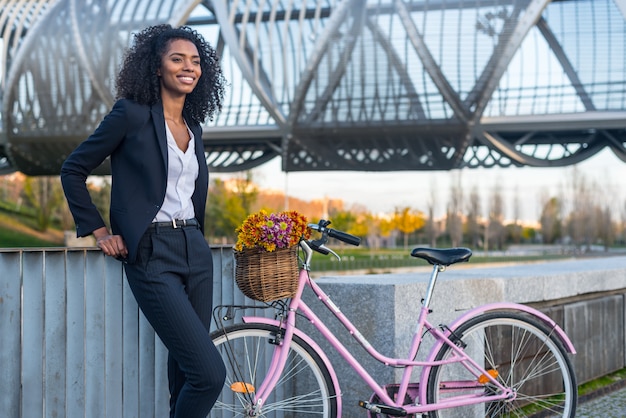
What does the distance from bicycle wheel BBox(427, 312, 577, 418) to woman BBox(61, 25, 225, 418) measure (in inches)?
42.8

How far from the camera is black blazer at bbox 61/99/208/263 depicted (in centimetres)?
306

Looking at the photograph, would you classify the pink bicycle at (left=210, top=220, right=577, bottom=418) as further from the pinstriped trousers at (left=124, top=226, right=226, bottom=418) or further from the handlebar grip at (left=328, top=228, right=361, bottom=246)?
the pinstriped trousers at (left=124, top=226, right=226, bottom=418)

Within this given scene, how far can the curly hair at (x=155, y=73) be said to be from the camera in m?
3.20

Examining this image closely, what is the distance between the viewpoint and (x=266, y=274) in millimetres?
3240

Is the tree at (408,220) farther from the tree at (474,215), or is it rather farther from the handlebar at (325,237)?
the handlebar at (325,237)

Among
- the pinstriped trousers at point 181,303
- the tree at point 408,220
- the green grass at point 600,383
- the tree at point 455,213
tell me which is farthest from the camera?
the tree at point 408,220

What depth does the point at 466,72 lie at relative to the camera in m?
43.3

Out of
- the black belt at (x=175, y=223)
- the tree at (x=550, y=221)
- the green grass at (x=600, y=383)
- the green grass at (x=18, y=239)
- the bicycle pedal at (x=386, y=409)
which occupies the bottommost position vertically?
the green grass at (x=600, y=383)

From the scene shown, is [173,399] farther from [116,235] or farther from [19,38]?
[19,38]

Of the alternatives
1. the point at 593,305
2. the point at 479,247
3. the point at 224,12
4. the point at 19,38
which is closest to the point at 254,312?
the point at 593,305

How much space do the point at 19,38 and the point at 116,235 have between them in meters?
54.9

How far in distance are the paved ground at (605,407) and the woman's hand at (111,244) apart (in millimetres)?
3276

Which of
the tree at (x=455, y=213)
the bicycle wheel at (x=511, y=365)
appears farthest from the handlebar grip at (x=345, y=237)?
the tree at (x=455, y=213)

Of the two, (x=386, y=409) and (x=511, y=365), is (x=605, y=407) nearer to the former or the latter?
(x=511, y=365)
